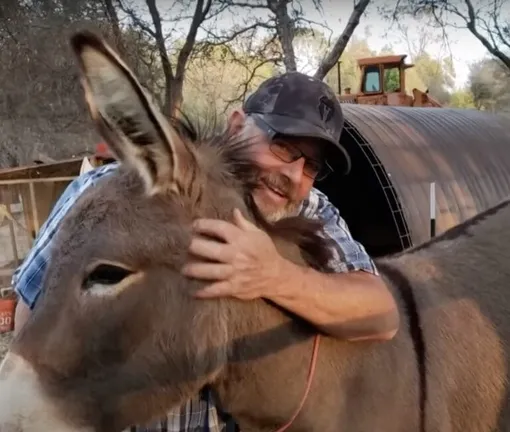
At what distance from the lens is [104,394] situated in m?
1.72

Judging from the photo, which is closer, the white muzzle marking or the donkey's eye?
the white muzzle marking

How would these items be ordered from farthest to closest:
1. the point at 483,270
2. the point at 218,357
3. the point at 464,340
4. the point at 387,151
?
the point at 387,151, the point at 483,270, the point at 464,340, the point at 218,357

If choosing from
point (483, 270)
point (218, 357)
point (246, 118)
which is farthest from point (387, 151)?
point (218, 357)

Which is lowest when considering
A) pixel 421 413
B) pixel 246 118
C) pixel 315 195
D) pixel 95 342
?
pixel 421 413

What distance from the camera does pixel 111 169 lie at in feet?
6.70

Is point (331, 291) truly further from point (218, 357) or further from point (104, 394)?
point (104, 394)

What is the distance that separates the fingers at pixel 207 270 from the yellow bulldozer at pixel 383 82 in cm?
1579

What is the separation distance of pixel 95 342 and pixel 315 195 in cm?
105

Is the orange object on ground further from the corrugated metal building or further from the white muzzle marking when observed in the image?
the white muzzle marking

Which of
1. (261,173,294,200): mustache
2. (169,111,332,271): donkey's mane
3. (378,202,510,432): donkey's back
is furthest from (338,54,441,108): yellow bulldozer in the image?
(169,111,332,271): donkey's mane

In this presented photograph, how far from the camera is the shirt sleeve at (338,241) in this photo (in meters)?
2.14

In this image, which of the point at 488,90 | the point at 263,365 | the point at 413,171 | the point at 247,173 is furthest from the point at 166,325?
the point at 488,90

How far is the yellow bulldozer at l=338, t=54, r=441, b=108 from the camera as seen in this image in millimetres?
17203

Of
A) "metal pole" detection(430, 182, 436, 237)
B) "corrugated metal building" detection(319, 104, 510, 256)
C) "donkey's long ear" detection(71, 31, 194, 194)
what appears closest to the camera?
"donkey's long ear" detection(71, 31, 194, 194)
